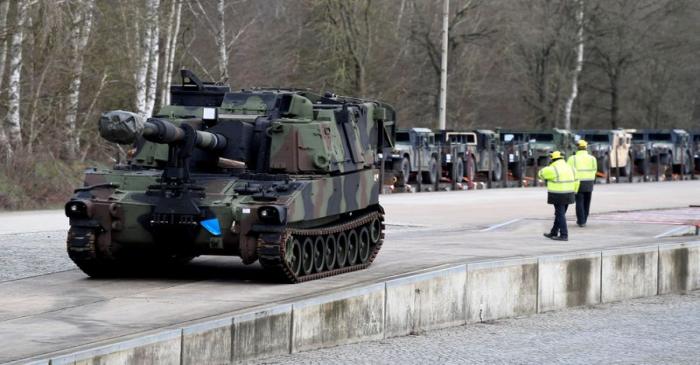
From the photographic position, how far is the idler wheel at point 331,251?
16.6 m

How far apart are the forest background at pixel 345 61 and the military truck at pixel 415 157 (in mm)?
6006

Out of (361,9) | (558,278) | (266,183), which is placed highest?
(361,9)

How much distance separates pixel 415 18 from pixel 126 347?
5088 cm

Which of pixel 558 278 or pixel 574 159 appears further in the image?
pixel 574 159

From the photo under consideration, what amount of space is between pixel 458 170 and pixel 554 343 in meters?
30.0

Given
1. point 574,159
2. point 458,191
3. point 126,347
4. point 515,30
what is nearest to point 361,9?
point 458,191

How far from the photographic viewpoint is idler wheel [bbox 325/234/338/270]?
1663cm

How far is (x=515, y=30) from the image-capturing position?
66562 mm

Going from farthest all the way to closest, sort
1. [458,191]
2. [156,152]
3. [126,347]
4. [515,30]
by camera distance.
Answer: [515,30] → [458,191] → [156,152] → [126,347]

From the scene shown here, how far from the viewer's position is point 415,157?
139 feet

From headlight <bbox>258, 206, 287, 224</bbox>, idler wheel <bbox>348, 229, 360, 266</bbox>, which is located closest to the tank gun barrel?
headlight <bbox>258, 206, 287, 224</bbox>

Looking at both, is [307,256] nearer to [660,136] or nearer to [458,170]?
[458,170]

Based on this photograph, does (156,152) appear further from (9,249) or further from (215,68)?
(215,68)

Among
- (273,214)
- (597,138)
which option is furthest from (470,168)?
(273,214)
